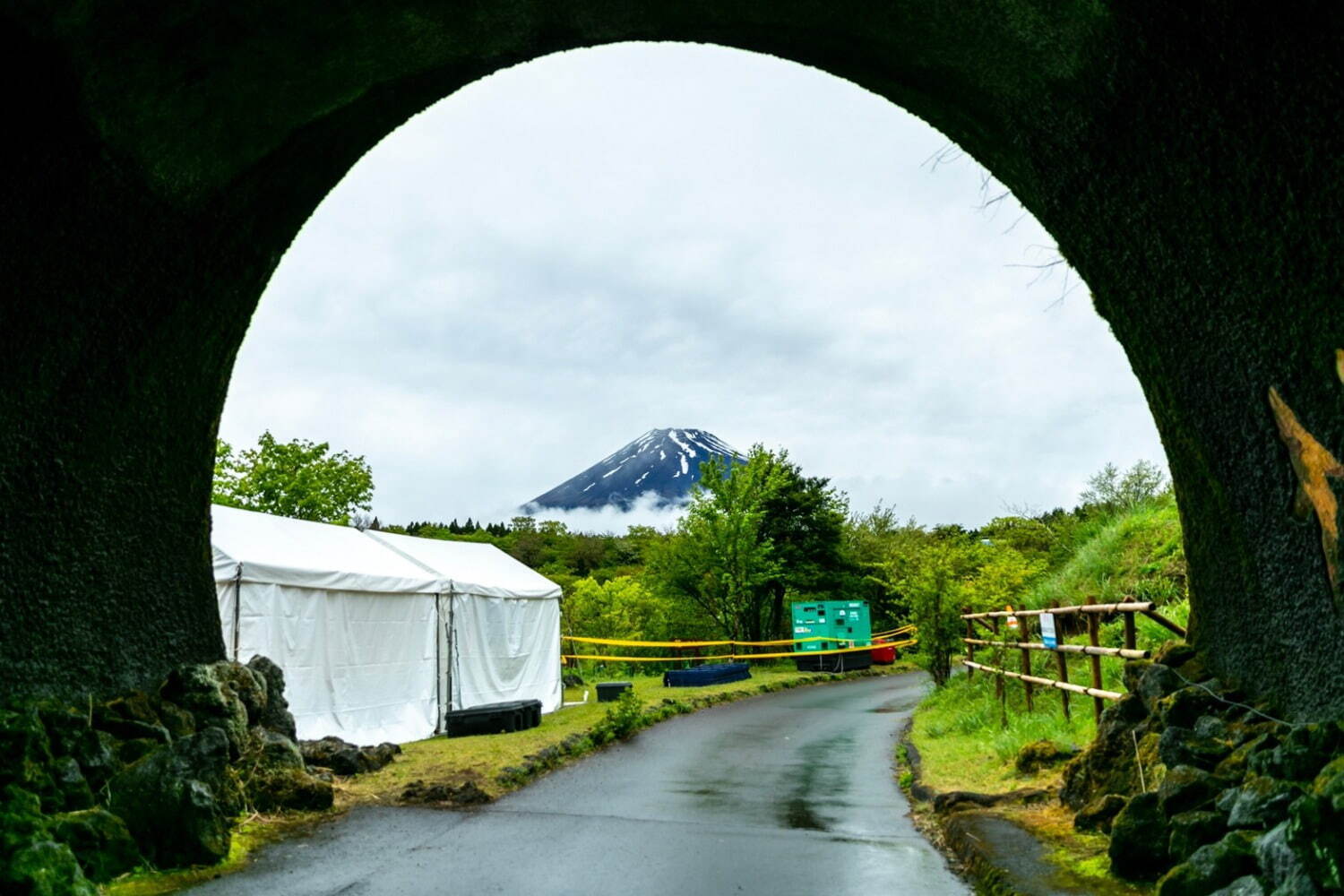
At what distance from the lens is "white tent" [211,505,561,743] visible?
11.2m

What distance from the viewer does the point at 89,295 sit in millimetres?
6301

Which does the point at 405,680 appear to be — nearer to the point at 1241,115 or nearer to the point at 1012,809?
the point at 1012,809

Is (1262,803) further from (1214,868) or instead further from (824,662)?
(824,662)

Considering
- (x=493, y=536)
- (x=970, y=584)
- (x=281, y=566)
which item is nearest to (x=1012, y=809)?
(x=281, y=566)

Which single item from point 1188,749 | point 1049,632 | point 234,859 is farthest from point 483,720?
point 1188,749

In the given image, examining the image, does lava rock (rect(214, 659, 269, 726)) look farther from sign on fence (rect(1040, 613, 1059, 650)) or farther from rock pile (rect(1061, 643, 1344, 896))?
sign on fence (rect(1040, 613, 1059, 650))

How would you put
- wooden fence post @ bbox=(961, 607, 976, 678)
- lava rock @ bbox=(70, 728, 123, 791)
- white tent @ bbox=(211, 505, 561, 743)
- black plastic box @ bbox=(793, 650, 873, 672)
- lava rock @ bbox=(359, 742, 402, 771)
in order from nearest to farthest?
1. lava rock @ bbox=(70, 728, 123, 791)
2. lava rock @ bbox=(359, 742, 402, 771)
3. white tent @ bbox=(211, 505, 561, 743)
4. wooden fence post @ bbox=(961, 607, 976, 678)
5. black plastic box @ bbox=(793, 650, 873, 672)

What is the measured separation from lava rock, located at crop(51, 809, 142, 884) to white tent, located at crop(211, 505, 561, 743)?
4.61 metres

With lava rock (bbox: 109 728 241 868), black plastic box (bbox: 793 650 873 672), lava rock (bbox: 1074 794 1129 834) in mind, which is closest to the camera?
lava rock (bbox: 1074 794 1129 834)

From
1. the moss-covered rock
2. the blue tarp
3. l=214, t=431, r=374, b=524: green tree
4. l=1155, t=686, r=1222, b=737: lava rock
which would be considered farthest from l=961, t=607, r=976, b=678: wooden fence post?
l=214, t=431, r=374, b=524: green tree

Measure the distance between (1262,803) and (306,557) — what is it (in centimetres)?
1065

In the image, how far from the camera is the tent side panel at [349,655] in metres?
11.3

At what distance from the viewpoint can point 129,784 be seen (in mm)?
6375

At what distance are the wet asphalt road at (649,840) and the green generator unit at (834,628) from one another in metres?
18.4
